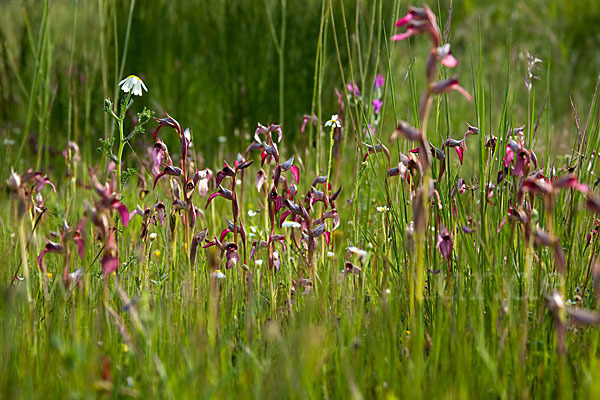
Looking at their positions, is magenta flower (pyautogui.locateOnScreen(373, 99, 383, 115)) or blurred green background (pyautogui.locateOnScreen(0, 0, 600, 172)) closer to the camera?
magenta flower (pyautogui.locateOnScreen(373, 99, 383, 115))

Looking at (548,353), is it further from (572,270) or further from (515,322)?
(572,270)

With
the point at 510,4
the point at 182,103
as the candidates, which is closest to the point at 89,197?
the point at 182,103

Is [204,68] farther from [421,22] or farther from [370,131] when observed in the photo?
[421,22]

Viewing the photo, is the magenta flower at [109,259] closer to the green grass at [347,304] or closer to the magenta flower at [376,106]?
the green grass at [347,304]

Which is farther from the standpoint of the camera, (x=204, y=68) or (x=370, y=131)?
(x=204, y=68)

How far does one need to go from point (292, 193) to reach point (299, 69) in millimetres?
2365

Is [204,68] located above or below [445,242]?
above

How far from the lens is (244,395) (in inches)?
44.9

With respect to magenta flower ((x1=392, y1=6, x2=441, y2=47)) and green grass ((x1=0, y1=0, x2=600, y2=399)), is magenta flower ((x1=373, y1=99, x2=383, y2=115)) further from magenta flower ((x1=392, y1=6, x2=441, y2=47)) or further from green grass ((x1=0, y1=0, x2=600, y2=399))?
magenta flower ((x1=392, y1=6, x2=441, y2=47))

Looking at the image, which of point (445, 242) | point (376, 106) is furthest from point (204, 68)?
point (445, 242)

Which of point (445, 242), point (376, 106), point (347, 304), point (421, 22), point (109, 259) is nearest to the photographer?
point (421, 22)

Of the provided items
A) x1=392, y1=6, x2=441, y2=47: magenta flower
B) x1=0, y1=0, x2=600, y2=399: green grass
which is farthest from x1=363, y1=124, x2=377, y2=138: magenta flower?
x1=392, y1=6, x2=441, y2=47: magenta flower

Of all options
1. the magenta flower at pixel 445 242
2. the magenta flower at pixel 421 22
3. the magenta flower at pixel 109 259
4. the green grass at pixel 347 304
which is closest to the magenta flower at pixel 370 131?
the green grass at pixel 347 304

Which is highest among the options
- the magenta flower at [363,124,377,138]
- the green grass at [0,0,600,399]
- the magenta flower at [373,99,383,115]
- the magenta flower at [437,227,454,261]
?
the magenta flower at [373,99,383,115]
